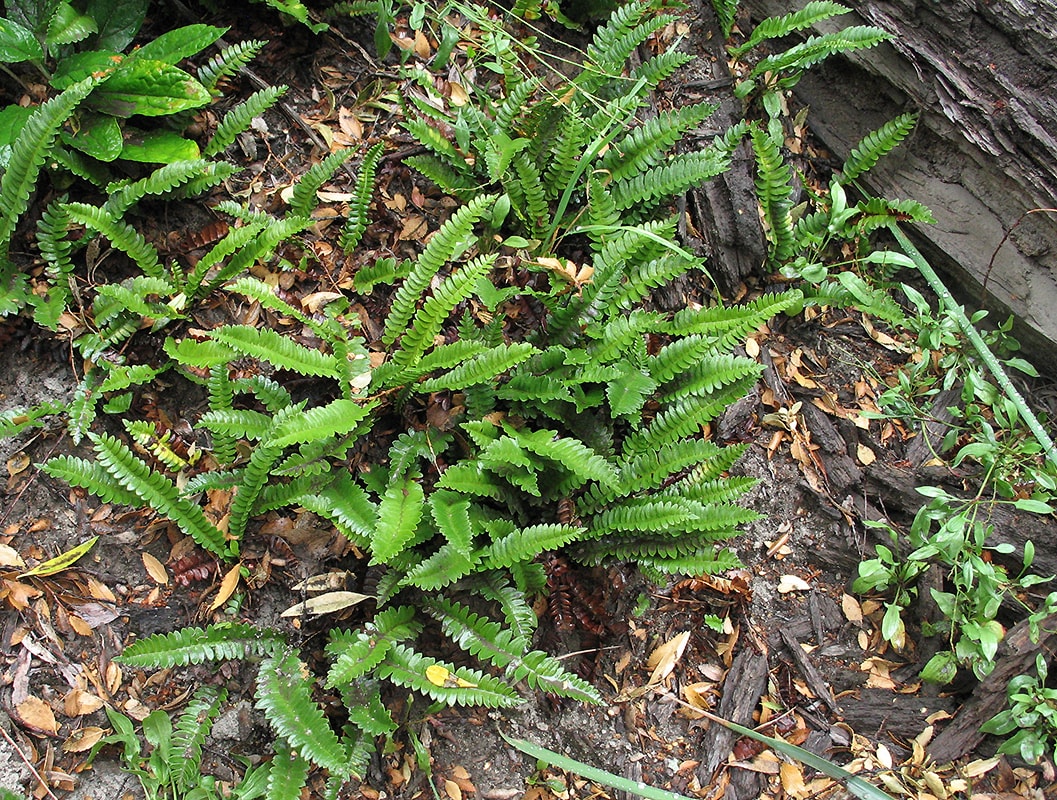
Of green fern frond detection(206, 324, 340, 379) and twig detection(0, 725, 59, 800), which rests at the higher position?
green fern frond detection(206, 324, 340, 379)

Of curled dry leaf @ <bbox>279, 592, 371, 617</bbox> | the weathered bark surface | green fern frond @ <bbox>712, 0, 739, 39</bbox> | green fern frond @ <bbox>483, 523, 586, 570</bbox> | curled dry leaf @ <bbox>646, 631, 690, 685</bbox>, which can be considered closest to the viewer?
green fern frond @ <bbox>483, 523, 586, 570</bbox>

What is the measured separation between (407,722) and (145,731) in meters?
0.90

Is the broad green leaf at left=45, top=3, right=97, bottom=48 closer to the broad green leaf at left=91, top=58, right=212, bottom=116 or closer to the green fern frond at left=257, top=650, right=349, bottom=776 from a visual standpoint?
the broad green leaf at left=91, top=58, right=212, bottom=116

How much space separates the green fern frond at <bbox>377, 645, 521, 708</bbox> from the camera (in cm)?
269

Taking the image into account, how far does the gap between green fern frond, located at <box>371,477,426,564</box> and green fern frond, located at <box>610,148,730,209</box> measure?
1643 millimetres

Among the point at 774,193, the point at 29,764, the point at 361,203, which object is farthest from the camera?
the point at 774,193

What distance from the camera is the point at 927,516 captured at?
3.36 meters

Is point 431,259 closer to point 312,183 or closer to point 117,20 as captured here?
point 312,183

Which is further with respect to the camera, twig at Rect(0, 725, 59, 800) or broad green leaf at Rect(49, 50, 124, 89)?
broad green leaf at Rect(49, 50, 124, 89)

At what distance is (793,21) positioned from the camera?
13.1ft

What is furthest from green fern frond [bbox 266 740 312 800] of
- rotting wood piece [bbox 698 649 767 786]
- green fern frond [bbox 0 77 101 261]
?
green fern frond [bbox 0 77 101 261]

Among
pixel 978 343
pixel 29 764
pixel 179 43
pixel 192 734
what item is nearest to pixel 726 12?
pixel 978 343

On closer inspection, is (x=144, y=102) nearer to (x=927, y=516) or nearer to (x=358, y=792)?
(x=358, y=792)

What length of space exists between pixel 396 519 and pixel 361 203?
A: 1443 mm
